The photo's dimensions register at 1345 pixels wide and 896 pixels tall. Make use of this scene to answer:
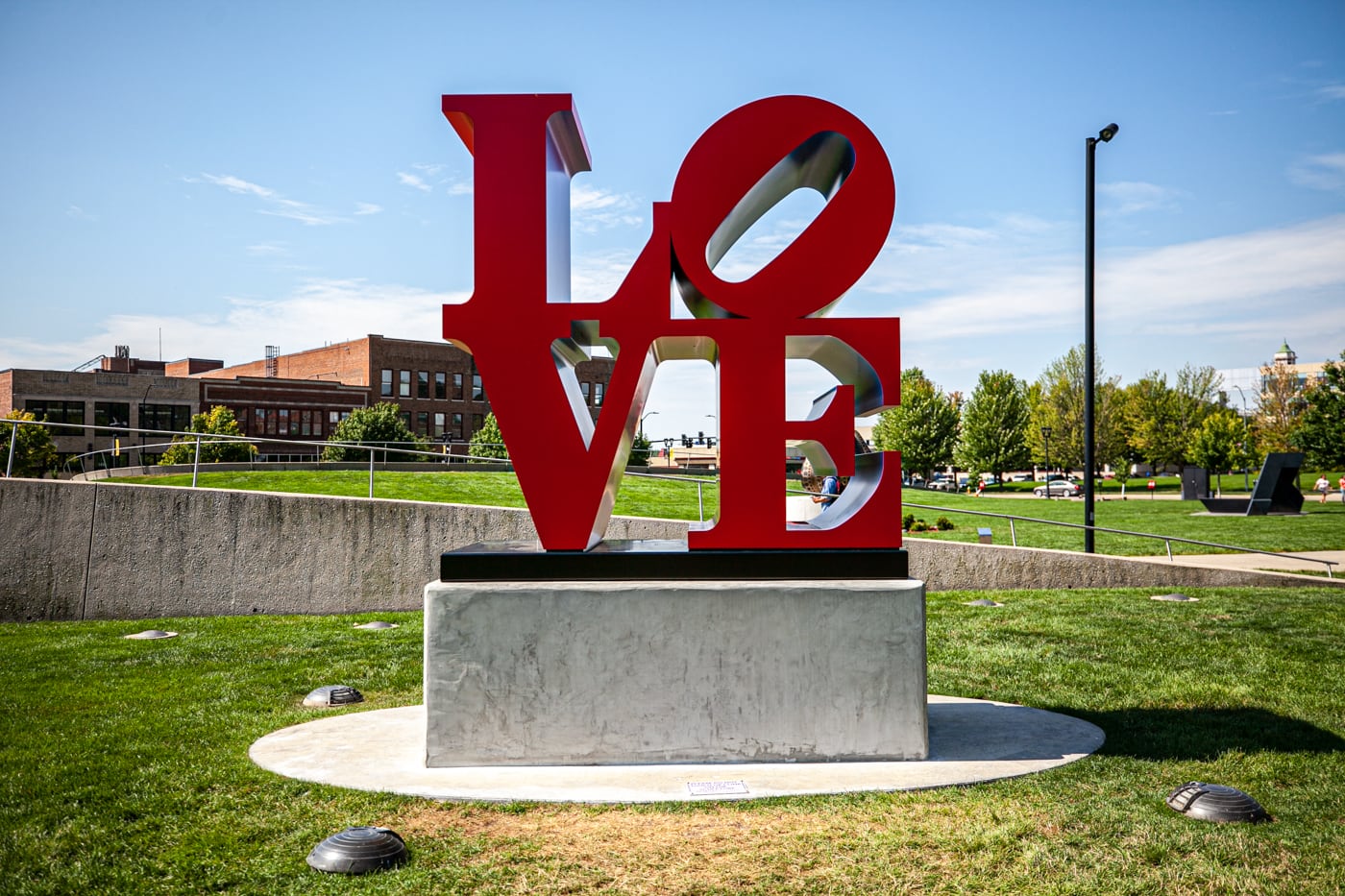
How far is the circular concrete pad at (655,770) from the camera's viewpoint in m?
6.15

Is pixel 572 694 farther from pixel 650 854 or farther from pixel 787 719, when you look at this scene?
pixel 650 854

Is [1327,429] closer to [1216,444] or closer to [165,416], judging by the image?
[1216,444]

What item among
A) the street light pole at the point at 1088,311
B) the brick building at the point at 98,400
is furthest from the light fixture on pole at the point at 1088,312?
the brick building at the point at 98,400

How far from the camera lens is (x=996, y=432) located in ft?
224

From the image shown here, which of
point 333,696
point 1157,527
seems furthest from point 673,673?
point 1157,527

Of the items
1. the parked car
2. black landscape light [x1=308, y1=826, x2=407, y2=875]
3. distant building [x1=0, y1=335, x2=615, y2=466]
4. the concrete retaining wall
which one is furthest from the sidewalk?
distant building [x1=0, y1=335, x2=615, y2=466]

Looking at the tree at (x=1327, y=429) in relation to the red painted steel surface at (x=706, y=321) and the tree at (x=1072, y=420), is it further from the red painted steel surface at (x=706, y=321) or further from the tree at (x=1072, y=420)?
the red painted steel surface at (x=706, y=321)

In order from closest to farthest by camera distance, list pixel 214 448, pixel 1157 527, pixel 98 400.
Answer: pixel 1157 527
pixel 214 448
pixel 98 400

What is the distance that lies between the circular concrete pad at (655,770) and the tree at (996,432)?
62766mm

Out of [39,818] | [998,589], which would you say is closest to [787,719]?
[39,818]

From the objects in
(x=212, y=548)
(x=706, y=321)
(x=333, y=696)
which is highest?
(x=706, y=321)

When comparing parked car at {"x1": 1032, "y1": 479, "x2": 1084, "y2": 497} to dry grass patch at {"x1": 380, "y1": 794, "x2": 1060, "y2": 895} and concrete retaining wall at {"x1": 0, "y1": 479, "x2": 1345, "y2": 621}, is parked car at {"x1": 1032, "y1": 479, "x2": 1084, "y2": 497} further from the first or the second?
dry grass patch at {"x1": 380, "y1": 794, "x2": 1060, "y2": 895}

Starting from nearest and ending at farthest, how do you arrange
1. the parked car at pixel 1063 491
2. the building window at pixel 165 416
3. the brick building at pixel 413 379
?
the parked car at pixel 1063 491 < the building window at pixel 165 416 < the brick building at pixel 413 379

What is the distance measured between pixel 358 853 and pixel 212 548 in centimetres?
1215
